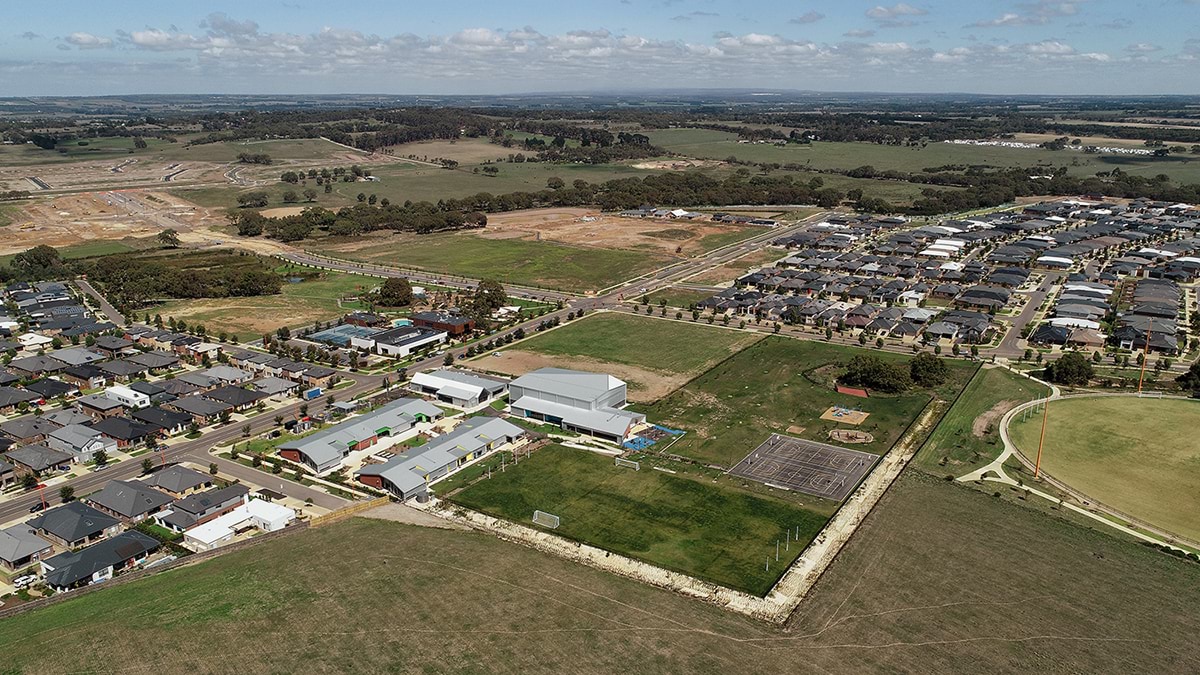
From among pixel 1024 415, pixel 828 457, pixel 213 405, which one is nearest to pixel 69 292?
pixel 213 405

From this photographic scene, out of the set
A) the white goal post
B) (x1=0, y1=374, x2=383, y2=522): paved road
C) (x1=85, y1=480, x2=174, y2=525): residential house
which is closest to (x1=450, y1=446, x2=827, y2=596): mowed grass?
the white goal post

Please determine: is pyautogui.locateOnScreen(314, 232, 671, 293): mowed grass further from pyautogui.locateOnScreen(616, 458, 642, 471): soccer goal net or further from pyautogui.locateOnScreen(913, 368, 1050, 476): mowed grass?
pyautogui.locateOnScreen(913, 368, 1050, 476): mowed grass

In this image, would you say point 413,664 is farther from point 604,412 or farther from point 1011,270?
point 1011,270

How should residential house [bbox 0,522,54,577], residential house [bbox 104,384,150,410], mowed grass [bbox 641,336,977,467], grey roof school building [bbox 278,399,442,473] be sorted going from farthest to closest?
1. residential house [bbox 104,384,150,410]
2. mowed grass [bbox 641,336,977,467]
3. grey roof school building [bbox 278,399,442,473]
4. residential house [bbox 0,522,54,577]

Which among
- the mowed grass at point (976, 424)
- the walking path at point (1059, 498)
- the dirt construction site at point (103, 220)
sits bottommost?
the walking path at point (1059, 498)

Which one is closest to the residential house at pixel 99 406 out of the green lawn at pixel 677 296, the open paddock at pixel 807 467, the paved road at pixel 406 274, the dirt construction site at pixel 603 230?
the paved road at pixel 406 274

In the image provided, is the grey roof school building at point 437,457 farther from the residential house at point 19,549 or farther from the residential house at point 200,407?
the residential house at point 19,549

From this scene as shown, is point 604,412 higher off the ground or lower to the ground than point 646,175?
lower
